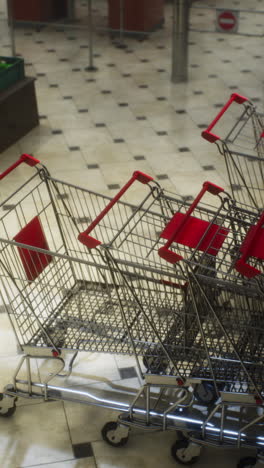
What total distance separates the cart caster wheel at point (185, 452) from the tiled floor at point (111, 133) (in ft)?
0.22

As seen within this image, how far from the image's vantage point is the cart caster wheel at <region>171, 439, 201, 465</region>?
12.5 feet

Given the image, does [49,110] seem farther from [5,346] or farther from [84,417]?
[84,417]

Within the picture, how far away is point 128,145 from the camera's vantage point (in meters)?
8.48

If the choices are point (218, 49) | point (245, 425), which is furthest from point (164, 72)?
point (245, 425)

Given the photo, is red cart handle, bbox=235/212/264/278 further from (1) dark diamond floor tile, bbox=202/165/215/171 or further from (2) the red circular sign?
(2) the red circular sign

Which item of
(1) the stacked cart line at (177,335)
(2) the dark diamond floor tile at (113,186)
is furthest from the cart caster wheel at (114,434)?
(2) the dark diamond floor tile at (113,186)

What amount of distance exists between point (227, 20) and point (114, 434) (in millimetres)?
8298

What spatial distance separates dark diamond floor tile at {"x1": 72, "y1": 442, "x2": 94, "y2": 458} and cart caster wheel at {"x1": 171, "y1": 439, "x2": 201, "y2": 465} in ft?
1.72

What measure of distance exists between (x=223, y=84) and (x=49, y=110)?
10.3 feet

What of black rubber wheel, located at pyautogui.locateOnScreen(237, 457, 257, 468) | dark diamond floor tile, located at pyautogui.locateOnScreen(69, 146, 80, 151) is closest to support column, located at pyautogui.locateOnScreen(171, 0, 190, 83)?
dark diamond floor tile, located at pyautogui.locateOnScreen(69, 146, 80, 151)

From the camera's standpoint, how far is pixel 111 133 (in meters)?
8.87

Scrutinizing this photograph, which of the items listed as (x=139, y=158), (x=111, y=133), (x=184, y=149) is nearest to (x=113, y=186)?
(x=139, y=158)

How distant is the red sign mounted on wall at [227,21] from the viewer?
412 inches

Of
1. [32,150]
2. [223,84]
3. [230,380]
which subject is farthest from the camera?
[223,84]
